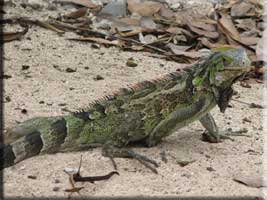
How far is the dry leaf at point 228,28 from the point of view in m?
7.63

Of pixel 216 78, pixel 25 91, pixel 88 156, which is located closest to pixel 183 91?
pixel 216 78

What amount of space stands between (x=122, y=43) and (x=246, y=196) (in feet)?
9.97

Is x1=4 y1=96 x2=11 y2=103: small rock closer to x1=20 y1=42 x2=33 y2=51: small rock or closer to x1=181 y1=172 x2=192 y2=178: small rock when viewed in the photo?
x1=20 y1=42 x2=33 y2=51: small rock

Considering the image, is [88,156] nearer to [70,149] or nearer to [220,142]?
[70,149]

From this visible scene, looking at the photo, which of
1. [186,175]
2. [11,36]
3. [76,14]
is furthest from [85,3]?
[186,175]

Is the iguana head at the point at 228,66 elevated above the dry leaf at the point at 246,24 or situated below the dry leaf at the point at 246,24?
above

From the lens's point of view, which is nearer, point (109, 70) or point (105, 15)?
point (109, 70)

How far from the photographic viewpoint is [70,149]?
5.12 m

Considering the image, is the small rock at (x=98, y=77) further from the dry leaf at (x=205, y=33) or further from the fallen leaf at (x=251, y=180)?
the fallen leaf at (x=251, y=180)

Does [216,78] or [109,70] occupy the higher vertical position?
[216,78]

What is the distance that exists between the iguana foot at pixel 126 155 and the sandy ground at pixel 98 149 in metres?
0.04

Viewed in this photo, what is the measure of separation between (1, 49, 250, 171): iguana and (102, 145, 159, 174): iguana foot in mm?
10

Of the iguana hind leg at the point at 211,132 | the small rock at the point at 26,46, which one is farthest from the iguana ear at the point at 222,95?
the small rock at the point at 26,46

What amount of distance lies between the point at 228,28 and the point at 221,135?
238 centimetres
